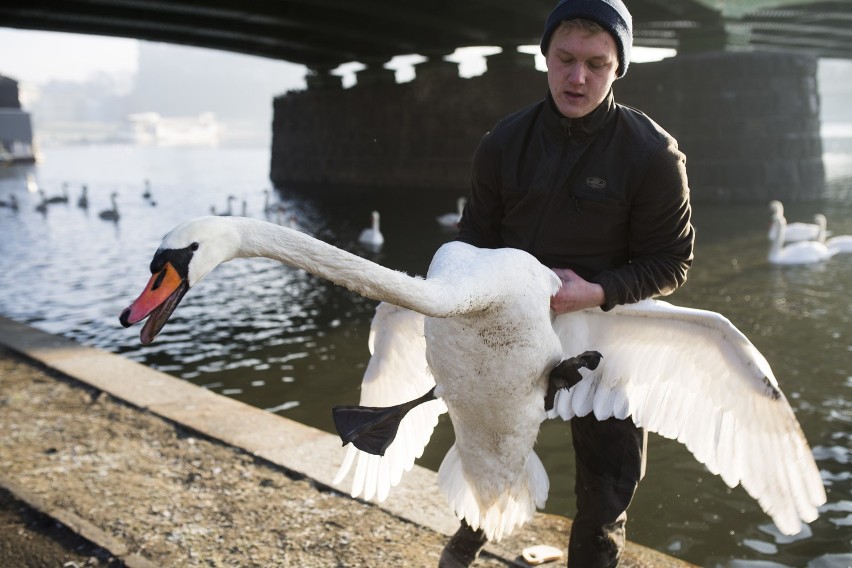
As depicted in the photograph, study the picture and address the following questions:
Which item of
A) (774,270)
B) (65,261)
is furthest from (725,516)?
(65,261)

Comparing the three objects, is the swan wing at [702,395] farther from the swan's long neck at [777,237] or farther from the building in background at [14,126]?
the building in background at [14,126]

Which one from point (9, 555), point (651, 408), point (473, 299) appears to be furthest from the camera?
point (9, 555)

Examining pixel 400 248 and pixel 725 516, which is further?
pixel 400 248

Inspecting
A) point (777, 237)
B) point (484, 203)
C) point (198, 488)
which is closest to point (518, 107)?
point (777, 237)

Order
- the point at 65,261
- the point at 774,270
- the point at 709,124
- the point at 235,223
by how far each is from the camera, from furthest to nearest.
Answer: the point at 709,124 → the point at 65,261 → the point at 774,270 → the point at 235,223

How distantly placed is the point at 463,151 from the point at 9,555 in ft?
91.4

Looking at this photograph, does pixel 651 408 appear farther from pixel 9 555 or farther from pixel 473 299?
pixel 9 555

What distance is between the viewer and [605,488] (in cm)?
314

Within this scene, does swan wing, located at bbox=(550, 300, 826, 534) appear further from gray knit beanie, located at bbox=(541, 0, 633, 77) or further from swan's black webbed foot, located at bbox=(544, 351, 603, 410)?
gray knit beanie, located at bbox=(541, 0, 633, 77)

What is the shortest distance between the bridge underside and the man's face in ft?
63.0

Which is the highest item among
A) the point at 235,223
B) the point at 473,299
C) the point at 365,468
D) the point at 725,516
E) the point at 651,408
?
the point at 235,223

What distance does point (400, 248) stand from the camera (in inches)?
685

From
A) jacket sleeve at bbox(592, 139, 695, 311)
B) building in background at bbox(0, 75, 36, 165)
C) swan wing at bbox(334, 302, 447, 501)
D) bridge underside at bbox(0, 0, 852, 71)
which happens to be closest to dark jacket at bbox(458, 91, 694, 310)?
jacket sleeve at bbox(592, 139, 695, 311)

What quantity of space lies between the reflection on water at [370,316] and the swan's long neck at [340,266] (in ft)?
11.5
